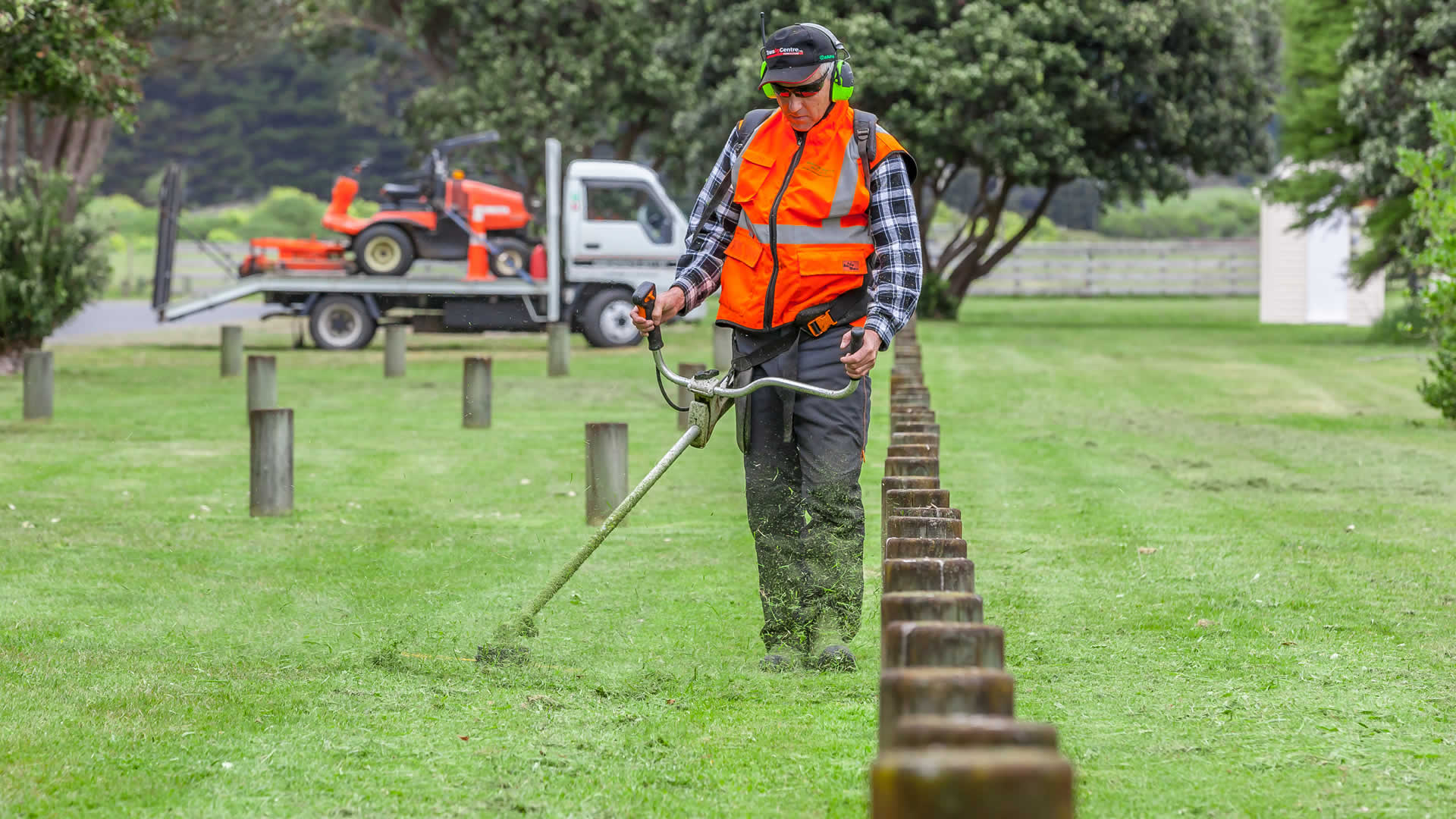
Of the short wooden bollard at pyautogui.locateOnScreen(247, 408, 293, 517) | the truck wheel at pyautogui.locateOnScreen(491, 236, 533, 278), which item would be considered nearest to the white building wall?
the truck wheel at pyautogui.locateOnScreen(491, 236, 533, 278)

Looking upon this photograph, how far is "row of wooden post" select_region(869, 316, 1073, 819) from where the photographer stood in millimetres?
2357

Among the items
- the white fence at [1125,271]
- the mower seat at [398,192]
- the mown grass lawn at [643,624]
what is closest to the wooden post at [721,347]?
the mown grass lawn at [643,624]

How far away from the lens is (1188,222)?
219 ft

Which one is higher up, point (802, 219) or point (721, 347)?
point (802, 219)

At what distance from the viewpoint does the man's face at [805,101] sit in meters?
5.66

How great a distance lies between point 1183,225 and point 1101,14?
37331mm

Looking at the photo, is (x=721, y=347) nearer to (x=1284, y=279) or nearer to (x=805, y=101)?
(x=805, y=101)

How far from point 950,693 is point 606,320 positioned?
23.7 meters

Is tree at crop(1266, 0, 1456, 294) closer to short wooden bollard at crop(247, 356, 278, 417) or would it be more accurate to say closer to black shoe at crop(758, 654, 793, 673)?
short wooden bollard at crop(247, 356, 278, 417)

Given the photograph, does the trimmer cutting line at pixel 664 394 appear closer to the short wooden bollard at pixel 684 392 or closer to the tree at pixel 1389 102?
the short wooden bollard at pixel 684 392

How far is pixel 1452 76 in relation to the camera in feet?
79.4

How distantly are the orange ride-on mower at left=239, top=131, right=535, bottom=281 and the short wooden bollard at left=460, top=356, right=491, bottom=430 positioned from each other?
11.8m

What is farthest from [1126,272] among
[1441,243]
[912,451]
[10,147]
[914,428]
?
[912,451]

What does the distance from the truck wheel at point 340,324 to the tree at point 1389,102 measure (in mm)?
14218
